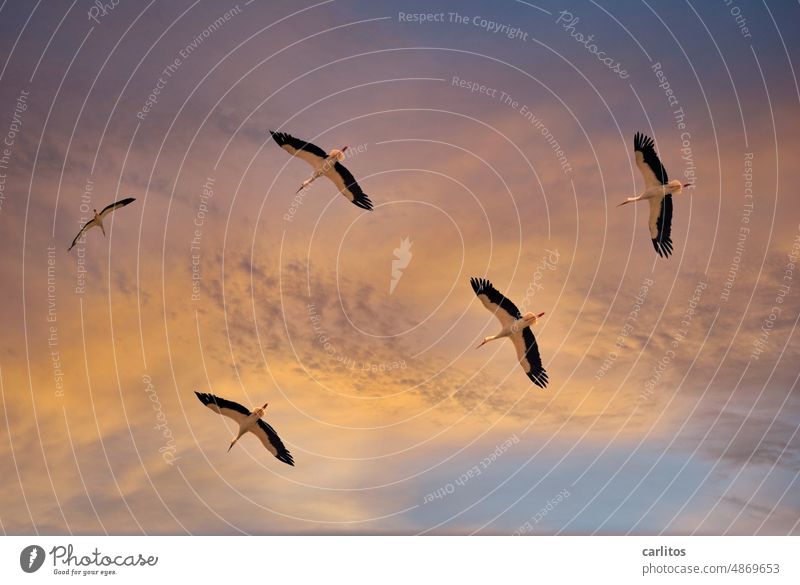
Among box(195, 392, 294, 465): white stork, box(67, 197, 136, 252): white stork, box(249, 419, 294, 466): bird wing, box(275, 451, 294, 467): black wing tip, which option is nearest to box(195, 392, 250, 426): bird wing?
box(195, 392, 294, 465): white stork

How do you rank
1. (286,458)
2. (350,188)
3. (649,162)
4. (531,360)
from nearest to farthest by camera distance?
(649,162), (286,458), (531,360), (350,188)

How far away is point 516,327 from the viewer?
29.9 meters

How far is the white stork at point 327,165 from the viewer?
30.7 m

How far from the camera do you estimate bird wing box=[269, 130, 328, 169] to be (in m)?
30.7

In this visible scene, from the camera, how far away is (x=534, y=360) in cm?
3105

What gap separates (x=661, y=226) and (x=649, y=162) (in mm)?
2592

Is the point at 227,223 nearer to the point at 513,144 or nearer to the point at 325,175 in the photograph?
the point at 325,175

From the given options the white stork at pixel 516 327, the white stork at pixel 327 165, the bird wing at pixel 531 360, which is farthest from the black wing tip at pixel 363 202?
the bird wing at pixel 531 360

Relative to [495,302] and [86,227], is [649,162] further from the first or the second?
[86,227]

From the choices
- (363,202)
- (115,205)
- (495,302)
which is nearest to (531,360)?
(495,302)

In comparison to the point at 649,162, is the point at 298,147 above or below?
below
